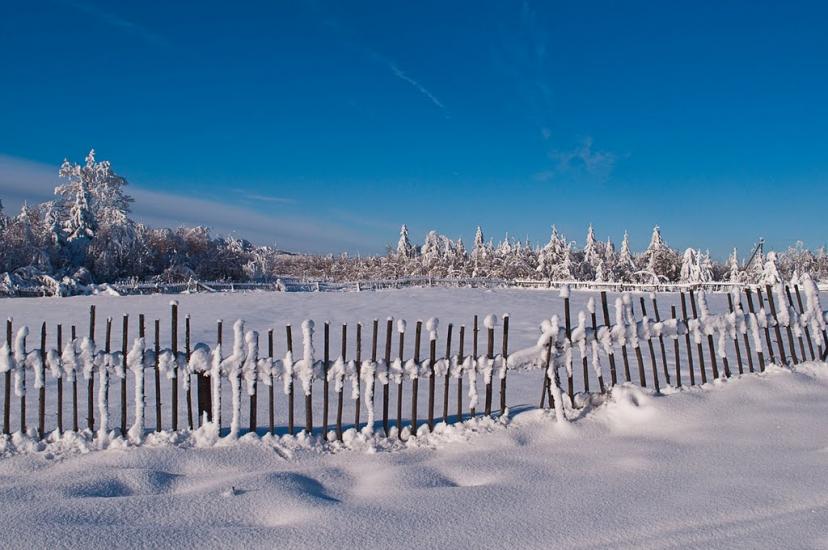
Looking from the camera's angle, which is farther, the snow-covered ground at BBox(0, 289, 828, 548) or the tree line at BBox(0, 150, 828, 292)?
the tree line at BBox(0, 150, 828, 292)

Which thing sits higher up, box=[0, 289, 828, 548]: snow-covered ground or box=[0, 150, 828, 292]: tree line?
box=[0, 150, 828, 292]: tree line

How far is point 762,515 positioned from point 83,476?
5.48 m

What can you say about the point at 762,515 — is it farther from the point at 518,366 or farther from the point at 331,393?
the point at 331,393

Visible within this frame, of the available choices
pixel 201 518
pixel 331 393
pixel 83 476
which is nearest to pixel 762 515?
pixel 201 518

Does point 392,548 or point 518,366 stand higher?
point 518,366

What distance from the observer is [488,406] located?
20.1 ft

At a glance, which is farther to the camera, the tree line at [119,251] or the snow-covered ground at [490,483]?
the tree line at [119,251]

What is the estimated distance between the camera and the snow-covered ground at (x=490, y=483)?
3.65 meters

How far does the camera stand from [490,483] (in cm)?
462

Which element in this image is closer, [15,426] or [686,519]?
[686,519]

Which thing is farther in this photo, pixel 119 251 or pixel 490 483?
pixel 119 251

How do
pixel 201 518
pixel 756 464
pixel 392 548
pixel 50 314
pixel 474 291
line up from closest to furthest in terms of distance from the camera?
pixel 392 548 → pixel 201 518 → pixel 756 464 → pixel 50 314 → pixel 474 291

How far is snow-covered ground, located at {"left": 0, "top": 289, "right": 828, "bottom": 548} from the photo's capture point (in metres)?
3.65

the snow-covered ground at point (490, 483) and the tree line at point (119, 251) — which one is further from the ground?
the tree line at point (119, 251)
